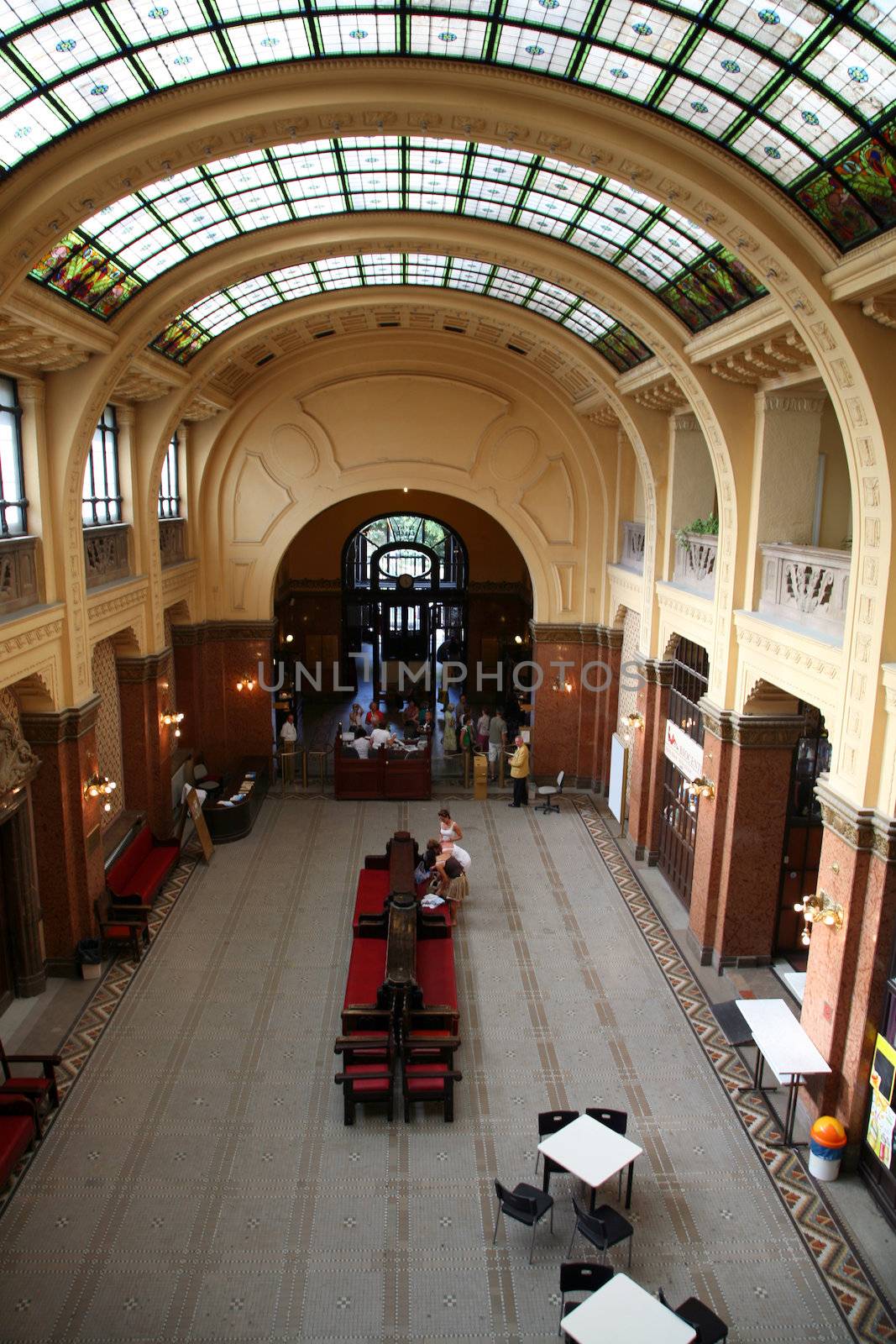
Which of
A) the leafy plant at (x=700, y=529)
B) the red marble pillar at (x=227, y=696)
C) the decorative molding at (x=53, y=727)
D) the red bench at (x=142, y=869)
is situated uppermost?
the leafy plant at (x=700, y=529)

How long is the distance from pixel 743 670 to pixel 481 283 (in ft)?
25.8

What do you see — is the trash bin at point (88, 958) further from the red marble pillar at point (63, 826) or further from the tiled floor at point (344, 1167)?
the tiled floor at point (344, 1167)

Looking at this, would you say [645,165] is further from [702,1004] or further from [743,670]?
[702,1004]

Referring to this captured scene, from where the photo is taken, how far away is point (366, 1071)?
902cm

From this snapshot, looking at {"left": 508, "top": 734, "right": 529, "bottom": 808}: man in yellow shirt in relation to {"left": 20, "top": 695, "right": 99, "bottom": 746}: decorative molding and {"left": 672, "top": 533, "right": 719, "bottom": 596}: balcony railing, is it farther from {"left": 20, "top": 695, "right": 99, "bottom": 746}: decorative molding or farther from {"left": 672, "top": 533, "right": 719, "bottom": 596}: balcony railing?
{"left": 20, "top": 695, "right": 99, "bottom": 746}: decorative molding

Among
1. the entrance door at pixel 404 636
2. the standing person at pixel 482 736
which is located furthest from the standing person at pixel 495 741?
the entrance door at pixel 404 636

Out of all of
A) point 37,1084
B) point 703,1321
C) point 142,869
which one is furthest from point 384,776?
point 703,1321

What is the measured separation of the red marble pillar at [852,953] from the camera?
7.88 metres

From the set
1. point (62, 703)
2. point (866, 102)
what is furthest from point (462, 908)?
point (866, 102)

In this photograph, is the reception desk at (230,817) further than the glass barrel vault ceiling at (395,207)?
Yes

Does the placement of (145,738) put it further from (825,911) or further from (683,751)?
(825,911)

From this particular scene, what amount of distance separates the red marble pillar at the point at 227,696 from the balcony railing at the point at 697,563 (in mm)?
8681

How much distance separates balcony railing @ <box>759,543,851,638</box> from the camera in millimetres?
8945

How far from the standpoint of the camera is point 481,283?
14.9 meters
